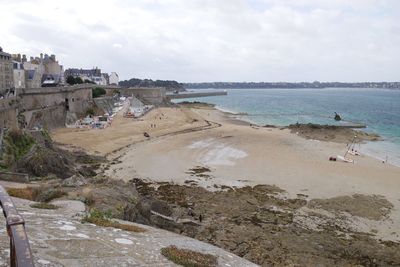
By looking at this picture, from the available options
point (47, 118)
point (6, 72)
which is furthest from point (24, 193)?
A: point (6, 72)

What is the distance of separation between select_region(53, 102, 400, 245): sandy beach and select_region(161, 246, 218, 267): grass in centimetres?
1207

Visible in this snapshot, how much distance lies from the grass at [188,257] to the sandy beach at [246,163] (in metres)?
12.1

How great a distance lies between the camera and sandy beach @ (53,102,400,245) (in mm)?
23062

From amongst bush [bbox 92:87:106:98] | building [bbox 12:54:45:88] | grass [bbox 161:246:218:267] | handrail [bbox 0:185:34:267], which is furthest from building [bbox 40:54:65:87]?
handrail [bbox 0:185:34:267]

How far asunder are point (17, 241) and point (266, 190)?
21.2m

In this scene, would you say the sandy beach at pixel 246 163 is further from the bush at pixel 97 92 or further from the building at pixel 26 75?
the bush at pixel 97 92

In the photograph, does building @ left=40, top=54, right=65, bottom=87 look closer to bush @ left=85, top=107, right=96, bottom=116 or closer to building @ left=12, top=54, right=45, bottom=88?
building @ left=12, top=54, right=45, bottom=88

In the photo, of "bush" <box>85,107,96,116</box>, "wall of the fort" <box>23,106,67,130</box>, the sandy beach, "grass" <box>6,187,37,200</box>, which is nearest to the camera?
"grass" <box>6,187,37,200</box>

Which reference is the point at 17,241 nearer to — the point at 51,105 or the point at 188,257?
the point at 188,257

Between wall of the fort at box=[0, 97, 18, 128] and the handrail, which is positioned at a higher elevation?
the handrail

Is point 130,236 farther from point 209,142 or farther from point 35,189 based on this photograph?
point 209,142

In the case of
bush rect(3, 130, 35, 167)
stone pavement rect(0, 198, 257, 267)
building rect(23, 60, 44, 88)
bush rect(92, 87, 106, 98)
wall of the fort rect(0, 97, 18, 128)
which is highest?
building rect(23, 60, 44, 88)

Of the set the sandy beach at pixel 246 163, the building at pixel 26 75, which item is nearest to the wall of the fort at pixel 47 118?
the sandy beach at pixel 246 163

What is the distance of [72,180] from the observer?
1445 cm
